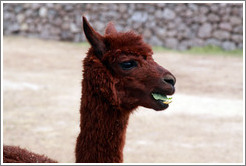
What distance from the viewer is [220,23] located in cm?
1708

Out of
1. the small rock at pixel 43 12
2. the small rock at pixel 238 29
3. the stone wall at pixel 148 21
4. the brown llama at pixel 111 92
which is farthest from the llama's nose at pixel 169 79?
the small rock at pixel 43 12

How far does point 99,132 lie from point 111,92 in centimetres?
30

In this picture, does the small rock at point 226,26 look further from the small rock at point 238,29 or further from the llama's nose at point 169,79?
the llama's nose at point 169,79

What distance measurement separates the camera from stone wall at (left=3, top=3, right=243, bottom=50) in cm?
1698

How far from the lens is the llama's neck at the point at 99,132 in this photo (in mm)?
3146

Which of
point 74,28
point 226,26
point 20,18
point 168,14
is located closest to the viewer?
point 226,26

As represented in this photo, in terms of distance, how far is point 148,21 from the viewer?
18.1m

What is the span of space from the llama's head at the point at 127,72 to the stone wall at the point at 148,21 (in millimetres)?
14095

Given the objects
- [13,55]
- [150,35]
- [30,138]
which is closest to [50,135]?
[30,138]

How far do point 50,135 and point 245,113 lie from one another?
3651mm

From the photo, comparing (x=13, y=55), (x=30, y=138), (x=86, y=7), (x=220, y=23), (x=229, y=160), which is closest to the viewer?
(x=229, y=160)

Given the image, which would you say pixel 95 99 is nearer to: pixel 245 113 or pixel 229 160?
pixel 229 160

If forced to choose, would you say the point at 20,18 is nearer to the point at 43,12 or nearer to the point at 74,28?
the point at 43,12

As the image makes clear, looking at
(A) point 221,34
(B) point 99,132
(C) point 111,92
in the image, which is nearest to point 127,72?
(C) point 111,92
